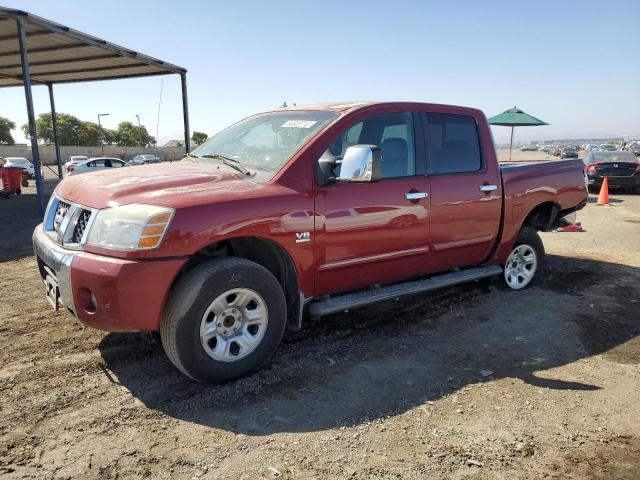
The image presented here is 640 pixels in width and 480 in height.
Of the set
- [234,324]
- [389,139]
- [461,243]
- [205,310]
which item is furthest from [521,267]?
[205,310]

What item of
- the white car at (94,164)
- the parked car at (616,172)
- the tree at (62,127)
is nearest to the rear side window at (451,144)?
the parked car at (616,172)

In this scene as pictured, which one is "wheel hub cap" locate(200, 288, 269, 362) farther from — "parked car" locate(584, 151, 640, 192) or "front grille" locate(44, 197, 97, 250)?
"parked car" locate(584, 151, 640, 192)

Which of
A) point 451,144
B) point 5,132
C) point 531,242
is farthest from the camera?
point 5,132

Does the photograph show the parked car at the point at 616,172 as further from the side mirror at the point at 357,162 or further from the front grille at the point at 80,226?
the front grille at the point at 80,226

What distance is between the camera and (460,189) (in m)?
4.46

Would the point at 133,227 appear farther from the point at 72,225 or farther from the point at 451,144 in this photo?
the point at 451,144

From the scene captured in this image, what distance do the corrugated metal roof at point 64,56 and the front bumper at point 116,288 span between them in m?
9.42

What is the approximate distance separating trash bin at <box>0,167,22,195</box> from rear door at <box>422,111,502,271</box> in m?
15.7

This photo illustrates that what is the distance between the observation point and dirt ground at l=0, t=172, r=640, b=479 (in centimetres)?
→ 250

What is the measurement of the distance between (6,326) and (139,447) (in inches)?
95.5

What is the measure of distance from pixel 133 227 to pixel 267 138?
1.57 m

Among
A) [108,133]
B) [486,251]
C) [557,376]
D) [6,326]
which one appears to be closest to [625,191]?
[486,251]

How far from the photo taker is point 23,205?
13664mm

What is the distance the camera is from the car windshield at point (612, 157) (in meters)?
15.9
